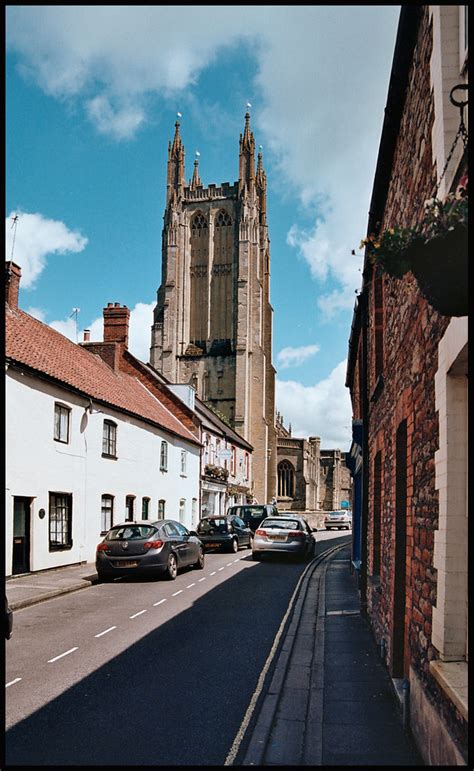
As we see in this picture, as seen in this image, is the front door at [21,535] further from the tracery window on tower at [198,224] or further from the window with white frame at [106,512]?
the tracery window on tower at [198,224]

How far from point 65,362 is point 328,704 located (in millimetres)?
17093

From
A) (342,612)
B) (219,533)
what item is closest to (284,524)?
(219,533)

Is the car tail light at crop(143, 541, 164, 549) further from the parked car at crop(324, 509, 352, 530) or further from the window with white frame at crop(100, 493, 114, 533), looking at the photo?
the parked car at crop(324, 509, 352, 530)

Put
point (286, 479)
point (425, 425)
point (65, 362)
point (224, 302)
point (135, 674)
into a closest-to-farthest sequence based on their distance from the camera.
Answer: point (425, 425) → point (135, 674) → point (65, 362) → point (224, 302) → point (286, 479)

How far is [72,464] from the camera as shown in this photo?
1983cm

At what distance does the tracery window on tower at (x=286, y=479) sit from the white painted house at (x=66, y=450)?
1808 inches

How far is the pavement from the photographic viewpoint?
523 cm

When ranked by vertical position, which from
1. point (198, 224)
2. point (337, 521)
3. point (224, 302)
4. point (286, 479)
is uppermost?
point (198, 224)

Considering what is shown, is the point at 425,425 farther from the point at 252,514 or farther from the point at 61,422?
the point at 252,514

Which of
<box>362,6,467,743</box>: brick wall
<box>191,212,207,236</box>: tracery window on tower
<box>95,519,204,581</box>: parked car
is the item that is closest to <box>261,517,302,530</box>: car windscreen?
<box>95,519,204,581</box>: parked car

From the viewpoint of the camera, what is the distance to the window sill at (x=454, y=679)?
3.57 metres

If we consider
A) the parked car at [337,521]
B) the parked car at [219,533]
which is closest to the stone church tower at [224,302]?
the parked car at [337,521]

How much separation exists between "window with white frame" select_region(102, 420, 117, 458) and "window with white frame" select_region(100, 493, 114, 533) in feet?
4.53

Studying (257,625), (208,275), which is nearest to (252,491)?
(208,275)
